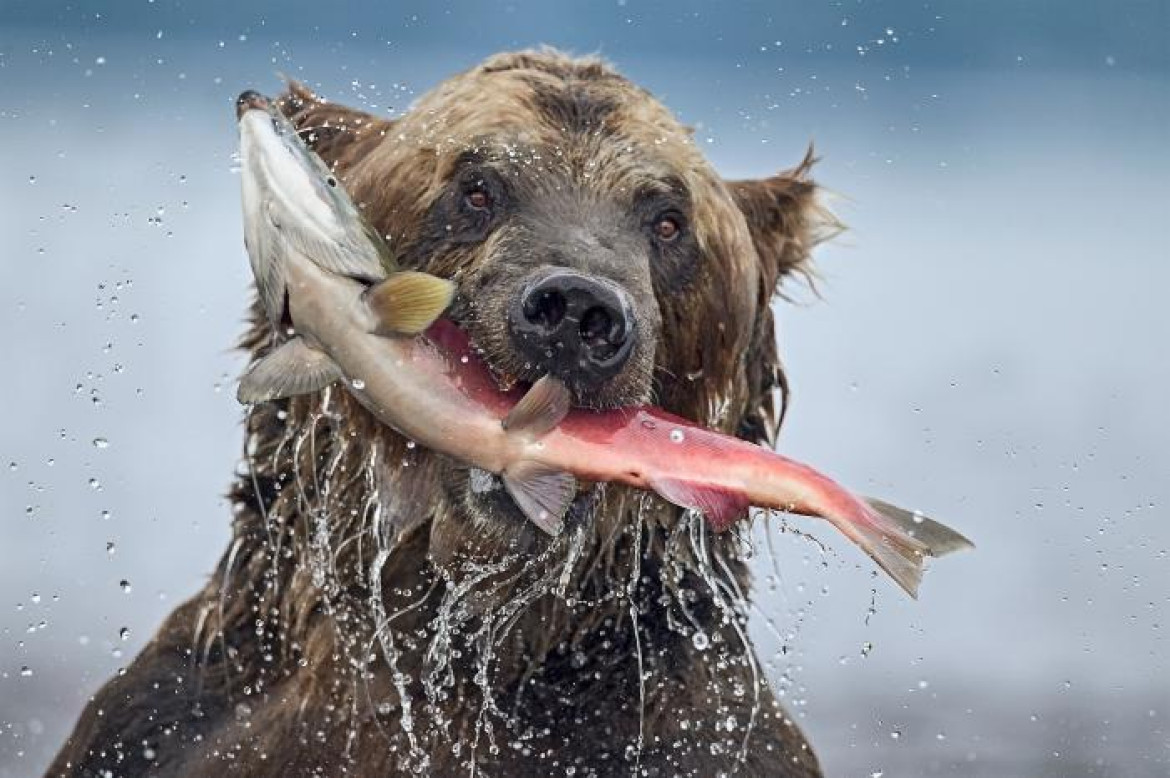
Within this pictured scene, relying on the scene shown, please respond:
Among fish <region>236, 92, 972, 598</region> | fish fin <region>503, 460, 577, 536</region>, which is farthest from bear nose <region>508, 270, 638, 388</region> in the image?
fish fin <region>503, 460, 577, 536</region>

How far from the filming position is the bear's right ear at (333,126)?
4.51 m

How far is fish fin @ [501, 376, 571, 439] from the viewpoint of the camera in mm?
3357

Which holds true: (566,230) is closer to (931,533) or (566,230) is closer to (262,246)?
(262,246)

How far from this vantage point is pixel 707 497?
136 inches

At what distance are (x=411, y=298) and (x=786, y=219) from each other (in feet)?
5.48

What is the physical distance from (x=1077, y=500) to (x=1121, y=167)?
5.46 metres

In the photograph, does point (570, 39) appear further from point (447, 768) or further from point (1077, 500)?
point (447, 768)

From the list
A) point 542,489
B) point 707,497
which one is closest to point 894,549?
point 707,497

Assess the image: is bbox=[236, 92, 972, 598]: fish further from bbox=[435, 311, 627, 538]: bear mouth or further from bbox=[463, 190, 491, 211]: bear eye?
bbox=[463, 190, 491, 211]: bear eye

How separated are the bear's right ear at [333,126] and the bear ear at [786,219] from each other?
2.50 feet

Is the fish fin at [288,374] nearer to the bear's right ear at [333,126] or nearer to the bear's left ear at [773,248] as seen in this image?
the bear's right ear at [333,126]

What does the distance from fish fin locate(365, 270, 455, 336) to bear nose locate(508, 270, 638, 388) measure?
319 mm

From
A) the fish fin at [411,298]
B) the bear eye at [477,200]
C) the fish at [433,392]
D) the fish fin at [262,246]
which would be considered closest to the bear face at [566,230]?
Answer: the bear eye at [477,200]

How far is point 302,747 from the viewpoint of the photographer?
4.38 meters
